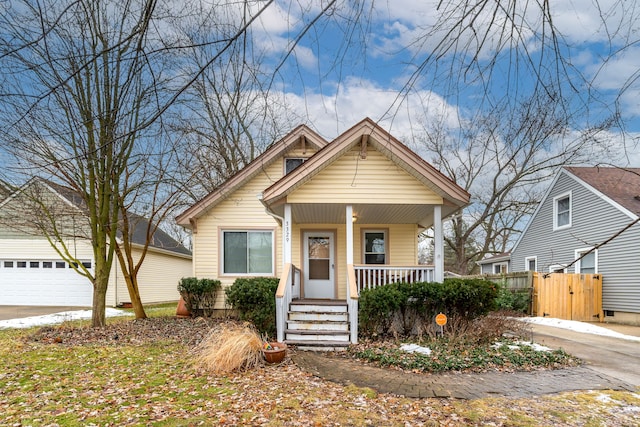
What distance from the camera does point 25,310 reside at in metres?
16.6

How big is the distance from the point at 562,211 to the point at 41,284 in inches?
910

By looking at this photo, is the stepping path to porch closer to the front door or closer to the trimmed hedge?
the trimmed hedge

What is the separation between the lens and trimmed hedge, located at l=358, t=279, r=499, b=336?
27.7ft

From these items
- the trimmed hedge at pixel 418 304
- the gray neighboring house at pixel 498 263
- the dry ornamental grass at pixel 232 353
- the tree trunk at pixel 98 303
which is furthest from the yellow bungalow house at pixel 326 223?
the gray neighboring house at pixel 498 263

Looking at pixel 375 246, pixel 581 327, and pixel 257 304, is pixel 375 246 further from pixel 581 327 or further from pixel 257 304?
pixel 581 327

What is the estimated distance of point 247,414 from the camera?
14.5ft

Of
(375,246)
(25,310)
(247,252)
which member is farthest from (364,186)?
(25,310)

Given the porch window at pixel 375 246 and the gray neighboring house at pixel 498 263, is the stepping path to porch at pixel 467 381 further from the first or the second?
the gray neighboring house at pixel 498 263

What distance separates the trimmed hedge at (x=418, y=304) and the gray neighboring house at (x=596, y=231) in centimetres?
560

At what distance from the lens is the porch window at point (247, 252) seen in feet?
41.2

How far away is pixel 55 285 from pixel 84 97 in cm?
1246

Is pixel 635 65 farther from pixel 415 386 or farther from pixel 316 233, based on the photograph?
pixel 316 233

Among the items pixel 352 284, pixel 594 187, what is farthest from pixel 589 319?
pixel 352 284

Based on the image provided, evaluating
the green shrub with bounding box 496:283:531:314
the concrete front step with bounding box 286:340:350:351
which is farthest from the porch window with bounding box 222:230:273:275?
the green shrub with bounding box 496:283:531:314
